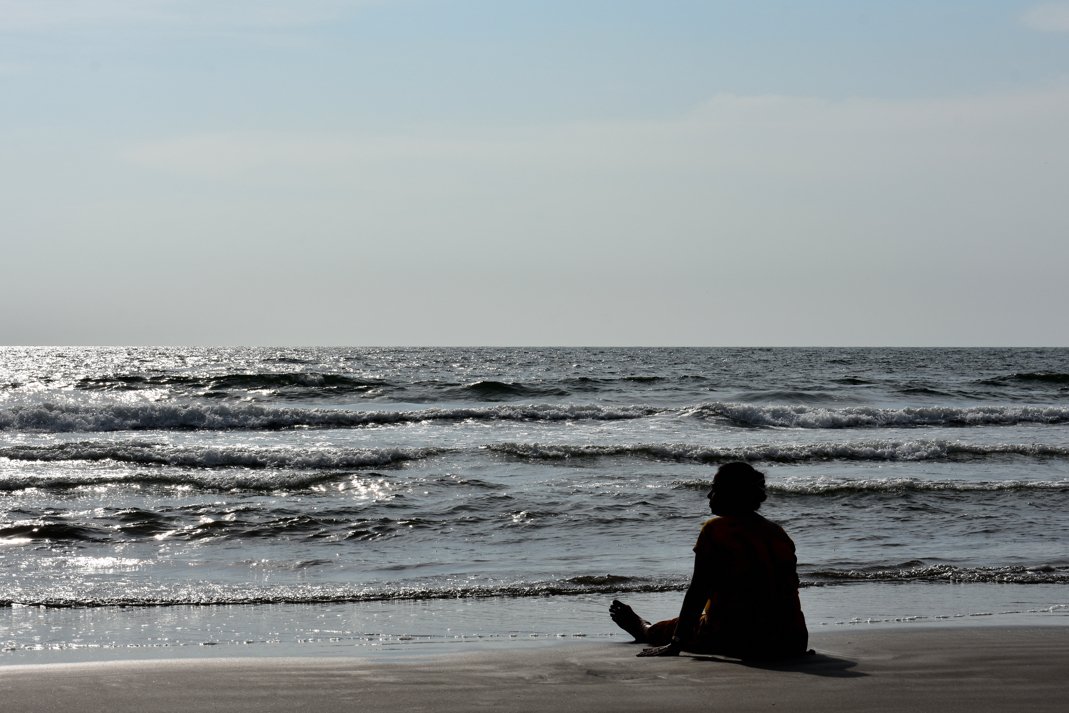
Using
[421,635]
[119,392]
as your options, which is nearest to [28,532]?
[421,635]

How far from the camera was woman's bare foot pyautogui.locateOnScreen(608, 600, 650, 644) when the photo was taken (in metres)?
6.12

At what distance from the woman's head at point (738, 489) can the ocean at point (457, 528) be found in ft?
4.58

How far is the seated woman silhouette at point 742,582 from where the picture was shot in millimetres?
5488

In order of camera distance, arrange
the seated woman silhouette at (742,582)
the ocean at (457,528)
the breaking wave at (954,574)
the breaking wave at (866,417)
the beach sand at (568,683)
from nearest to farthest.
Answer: the beach sand at (568,683), the seated woman silhouette at (742,582), the ocean at (457,528), the breaking wave at (954,574), the breaking wave at (866,417)

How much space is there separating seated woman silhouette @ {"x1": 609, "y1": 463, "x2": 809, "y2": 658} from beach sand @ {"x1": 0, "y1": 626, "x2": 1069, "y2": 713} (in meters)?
0.14

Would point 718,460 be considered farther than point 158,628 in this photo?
Yes

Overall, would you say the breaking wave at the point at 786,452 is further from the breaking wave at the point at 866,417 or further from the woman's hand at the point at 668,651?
the woman's hand at the point at 668,651

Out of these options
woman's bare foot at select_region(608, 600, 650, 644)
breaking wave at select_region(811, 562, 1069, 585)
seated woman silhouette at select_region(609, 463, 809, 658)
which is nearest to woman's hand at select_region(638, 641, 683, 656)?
seated woman silhouette at select_region(609, 463, 809, 658)

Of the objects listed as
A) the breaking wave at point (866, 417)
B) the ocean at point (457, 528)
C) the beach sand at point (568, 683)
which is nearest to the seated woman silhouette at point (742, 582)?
the beach sand at point (568, 683)

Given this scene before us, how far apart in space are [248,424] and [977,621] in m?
21.4

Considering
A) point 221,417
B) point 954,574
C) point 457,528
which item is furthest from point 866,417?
point 954,574

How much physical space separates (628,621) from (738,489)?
115 cm

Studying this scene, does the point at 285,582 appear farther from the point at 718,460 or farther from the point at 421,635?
the point at 718,460

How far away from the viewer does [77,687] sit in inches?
193
